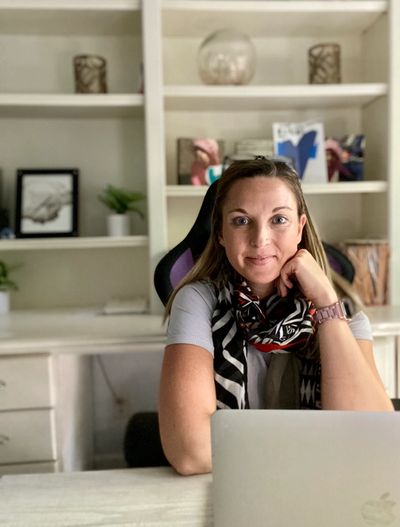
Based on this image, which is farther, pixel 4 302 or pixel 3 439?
pixel 4 302

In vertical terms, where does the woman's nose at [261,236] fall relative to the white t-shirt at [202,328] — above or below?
above

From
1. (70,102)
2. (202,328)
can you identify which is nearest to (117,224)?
(70,102)

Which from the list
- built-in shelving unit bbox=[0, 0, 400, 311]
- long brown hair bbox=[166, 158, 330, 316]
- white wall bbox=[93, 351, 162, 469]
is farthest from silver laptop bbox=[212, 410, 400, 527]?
white wall bbox=[93, 351, 162, 469]

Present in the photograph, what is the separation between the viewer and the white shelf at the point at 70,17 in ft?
6.25

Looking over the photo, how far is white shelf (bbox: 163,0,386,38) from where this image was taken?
195 centimetres

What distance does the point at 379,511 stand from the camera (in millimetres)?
618

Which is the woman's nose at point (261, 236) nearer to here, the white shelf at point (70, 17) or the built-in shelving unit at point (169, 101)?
the built-in shelving unit at point (169, 101)

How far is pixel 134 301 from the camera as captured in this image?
218cm

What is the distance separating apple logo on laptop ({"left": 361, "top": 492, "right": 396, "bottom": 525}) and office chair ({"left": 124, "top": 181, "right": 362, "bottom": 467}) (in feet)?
1.84

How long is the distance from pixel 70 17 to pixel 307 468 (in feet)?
6.25

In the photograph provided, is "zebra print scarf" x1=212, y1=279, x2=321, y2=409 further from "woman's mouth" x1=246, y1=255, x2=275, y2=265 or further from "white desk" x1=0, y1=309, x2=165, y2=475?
"white desk" x1=0, y1=309, x2=165, y2=475

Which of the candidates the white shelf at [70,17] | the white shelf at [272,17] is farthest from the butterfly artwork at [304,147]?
the white shelf at [70,17]

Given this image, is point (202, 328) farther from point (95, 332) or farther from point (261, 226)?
point (95, 332)

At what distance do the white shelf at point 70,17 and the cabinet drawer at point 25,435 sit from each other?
4.59 feet
